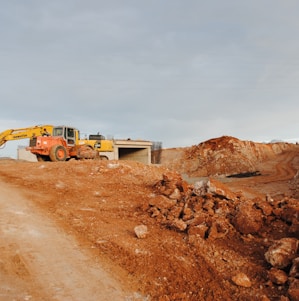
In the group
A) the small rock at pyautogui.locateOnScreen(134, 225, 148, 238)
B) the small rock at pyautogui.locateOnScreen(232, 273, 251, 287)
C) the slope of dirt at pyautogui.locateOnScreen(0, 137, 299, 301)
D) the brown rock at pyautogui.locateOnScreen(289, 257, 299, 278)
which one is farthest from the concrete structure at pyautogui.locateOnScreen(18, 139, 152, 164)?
the brown rock at pyautogui.locateOnScreen(289, 257, 299, 278)

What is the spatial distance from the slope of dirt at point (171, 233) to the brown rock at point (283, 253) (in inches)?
2.0

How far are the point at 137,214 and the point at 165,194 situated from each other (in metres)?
1.58

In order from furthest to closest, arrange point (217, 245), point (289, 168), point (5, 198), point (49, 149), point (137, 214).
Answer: point (289, 168) < point (49, 149) < point (5, 198) < point (137, 214) < point (217, 245)

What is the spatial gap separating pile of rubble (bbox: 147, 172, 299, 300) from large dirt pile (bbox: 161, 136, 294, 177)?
30792 millimetres

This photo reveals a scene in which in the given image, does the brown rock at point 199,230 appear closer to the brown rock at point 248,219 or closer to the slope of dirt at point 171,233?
the slope of dirt at point 171,233

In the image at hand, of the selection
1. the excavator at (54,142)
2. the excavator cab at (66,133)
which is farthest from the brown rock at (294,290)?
the excavator cab at (66,133)

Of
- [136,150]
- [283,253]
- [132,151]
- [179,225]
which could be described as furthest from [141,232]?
[132,151]

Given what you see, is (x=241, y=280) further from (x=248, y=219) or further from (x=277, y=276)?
(x=248, y=219)

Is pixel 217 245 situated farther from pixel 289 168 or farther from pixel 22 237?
pixel 289 168

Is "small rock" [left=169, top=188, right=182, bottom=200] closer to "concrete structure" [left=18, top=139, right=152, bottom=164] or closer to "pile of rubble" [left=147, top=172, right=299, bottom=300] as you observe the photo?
"pile of rubble" [left=147, top=172, right=299, bottom=300]

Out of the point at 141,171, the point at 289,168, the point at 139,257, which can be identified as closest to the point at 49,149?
A: the point at 141,171

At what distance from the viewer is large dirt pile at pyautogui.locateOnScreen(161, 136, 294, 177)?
131 ft

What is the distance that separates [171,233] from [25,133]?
18.6m

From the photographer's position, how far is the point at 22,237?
7176 mm
